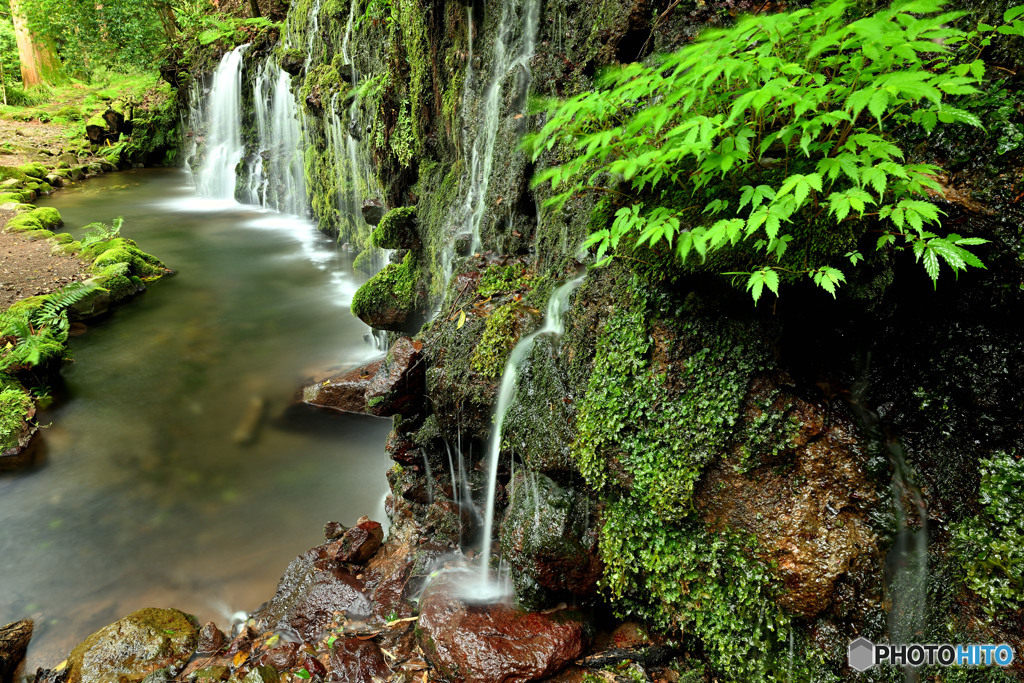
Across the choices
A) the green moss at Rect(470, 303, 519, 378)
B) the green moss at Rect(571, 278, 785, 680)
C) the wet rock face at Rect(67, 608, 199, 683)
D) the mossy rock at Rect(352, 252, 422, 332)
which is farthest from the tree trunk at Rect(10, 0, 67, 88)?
the green moss at Rect(571, 278, 785, 680)

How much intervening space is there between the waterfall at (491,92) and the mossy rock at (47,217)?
48.7ft

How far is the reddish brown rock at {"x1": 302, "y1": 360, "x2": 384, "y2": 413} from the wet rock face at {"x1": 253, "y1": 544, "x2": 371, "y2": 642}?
107 inches

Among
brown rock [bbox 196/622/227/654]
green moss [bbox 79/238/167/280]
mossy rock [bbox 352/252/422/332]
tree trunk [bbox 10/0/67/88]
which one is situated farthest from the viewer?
tree trunk [bbox 10/0/67/88]

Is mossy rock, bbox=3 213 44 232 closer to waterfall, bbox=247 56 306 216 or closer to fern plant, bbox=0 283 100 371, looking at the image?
waterfall, bbox=247 56 306 216

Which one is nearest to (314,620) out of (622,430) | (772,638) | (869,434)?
(622,430)

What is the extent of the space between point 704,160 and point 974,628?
2.46 m

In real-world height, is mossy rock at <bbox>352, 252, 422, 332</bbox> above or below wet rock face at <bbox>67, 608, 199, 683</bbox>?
above

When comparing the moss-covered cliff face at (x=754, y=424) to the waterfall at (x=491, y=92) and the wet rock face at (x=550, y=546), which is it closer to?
the wet rock face at (x=550, y=546)

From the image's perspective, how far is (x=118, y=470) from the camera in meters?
6.39

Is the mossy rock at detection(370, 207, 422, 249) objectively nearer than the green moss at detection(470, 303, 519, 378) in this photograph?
No

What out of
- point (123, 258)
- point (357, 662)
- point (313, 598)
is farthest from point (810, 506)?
point (123, 258)

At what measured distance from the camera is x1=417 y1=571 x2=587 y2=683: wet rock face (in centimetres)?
334

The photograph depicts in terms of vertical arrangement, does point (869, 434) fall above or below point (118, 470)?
above

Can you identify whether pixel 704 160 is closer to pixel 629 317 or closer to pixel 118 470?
pixel 629 317
